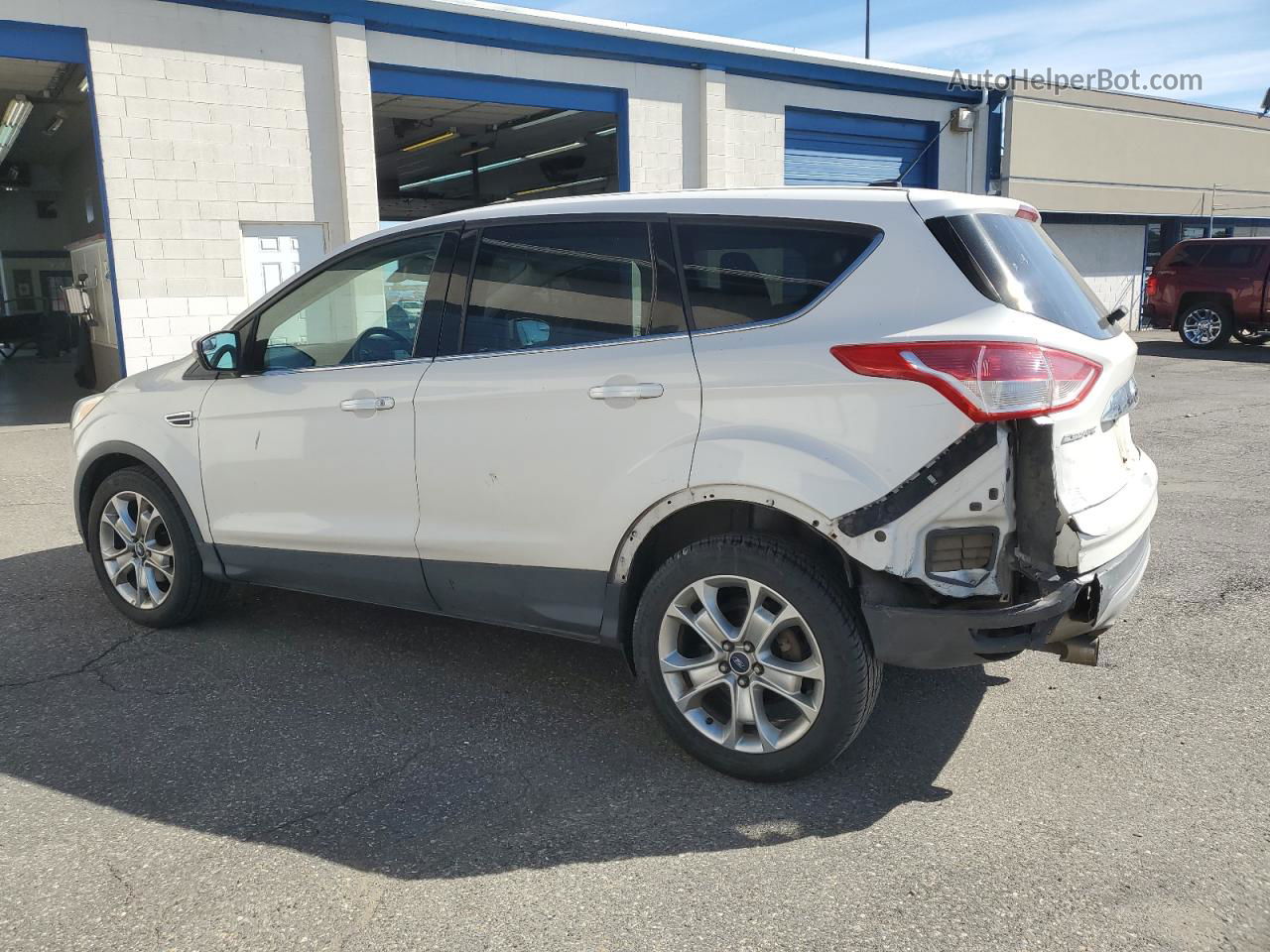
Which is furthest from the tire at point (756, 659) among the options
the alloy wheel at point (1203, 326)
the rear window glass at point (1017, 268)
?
the alloy wheel at point (1203, 326)

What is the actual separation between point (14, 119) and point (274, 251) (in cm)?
811

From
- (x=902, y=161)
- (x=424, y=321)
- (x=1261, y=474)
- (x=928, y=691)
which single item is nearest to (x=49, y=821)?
(x=424, y=321)

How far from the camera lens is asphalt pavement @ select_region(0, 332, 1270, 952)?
261cm

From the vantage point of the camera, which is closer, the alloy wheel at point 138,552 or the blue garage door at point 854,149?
the alloy wheel at point 138,552

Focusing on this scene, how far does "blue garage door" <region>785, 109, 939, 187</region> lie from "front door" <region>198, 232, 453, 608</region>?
47.3 feet

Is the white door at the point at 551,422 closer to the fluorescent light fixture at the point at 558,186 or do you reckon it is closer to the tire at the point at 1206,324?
the tire at the point at 1206,324

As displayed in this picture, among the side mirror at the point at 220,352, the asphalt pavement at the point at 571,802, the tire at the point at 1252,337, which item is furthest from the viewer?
the tire at the point at 1252,337

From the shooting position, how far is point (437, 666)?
4.35m

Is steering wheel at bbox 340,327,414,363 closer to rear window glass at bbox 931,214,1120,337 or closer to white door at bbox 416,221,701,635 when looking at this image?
white door at bbox 416,221,701,635

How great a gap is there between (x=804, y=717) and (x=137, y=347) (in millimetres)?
11074

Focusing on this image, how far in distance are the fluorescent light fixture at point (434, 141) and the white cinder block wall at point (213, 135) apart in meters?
5.27

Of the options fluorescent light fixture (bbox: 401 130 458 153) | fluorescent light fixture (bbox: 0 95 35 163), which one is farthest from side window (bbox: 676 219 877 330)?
fluorescent light fixture (bbox: 401 130 458 153)

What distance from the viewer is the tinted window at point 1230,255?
16906 millimetres

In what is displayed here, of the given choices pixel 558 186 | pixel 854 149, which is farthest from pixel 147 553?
pixel 558 186
